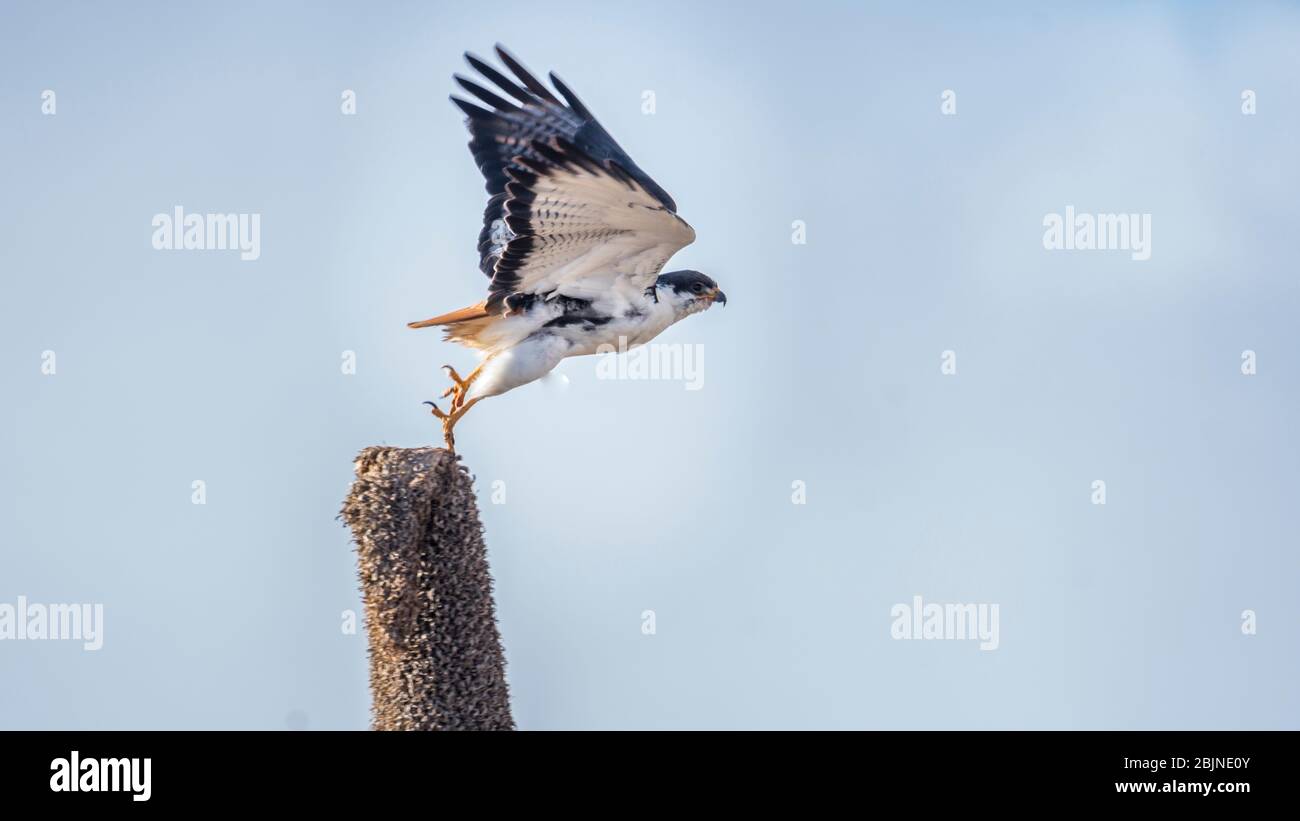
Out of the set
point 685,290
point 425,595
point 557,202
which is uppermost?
point 557,202

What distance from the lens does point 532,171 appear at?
36.3 ft

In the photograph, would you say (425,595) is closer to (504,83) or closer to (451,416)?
(451,416)

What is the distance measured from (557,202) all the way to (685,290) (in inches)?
56.2

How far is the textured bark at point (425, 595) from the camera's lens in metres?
8.67

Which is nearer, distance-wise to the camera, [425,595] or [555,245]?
[425,595]

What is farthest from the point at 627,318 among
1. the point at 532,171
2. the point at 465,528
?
the point at 465,528

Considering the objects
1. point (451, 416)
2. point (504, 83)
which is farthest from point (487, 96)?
point (451, 416)

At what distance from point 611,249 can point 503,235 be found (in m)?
1.01

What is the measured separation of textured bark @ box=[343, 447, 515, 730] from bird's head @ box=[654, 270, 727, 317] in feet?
12.1

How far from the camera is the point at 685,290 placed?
12.2 m

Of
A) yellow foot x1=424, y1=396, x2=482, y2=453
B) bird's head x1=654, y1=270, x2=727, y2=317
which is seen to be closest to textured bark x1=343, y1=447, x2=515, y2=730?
yellow foot x1=424, y1=396, x2=482, y2=453

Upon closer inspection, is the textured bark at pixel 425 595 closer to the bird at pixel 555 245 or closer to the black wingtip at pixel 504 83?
the bird at pixel 555 245

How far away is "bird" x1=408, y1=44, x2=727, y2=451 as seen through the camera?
11.0m

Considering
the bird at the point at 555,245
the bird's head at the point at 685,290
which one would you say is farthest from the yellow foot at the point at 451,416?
the bird's head at the point at 685,290
